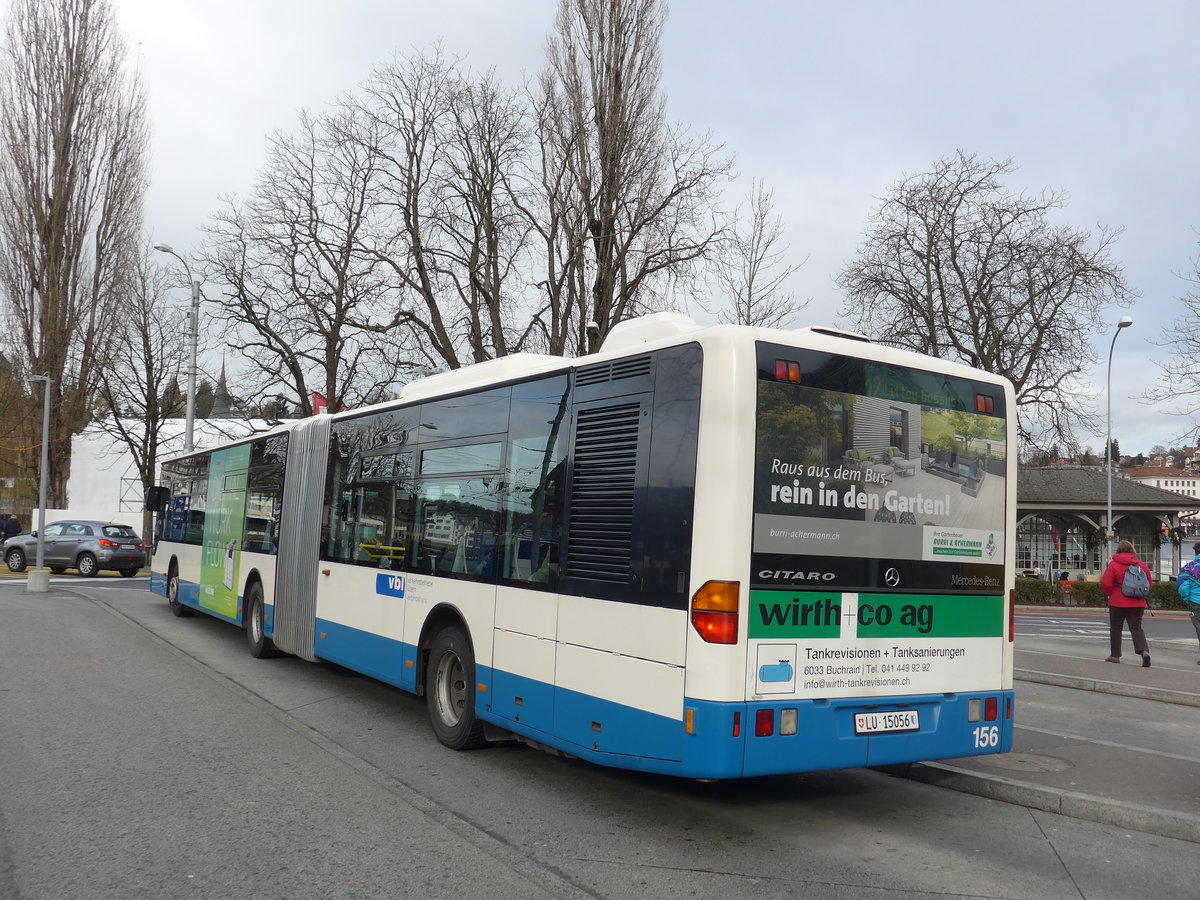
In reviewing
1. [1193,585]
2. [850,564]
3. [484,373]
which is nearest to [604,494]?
[850,564]

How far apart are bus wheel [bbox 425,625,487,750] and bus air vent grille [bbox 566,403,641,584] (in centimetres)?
165

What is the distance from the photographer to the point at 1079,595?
114ft

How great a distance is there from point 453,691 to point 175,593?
11.5m

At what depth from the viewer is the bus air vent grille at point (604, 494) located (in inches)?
228

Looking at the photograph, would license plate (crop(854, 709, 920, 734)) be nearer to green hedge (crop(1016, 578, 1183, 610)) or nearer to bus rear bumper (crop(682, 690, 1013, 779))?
bus rear bumper (crop(682, 690, 1013, 779))

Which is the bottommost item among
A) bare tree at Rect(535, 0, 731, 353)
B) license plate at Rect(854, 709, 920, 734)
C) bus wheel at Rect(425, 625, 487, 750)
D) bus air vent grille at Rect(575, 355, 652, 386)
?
bus wheel at Rect(425, 625, 487, 750)

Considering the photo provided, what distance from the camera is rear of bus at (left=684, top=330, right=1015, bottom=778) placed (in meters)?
5.21

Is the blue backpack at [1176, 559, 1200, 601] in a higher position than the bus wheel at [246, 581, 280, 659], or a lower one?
higher

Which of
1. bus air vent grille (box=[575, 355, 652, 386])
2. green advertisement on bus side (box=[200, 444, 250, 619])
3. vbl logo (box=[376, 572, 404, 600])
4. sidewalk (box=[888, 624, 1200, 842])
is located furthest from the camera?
green advertisement on bus side (box=[200, 444, 250, 619])

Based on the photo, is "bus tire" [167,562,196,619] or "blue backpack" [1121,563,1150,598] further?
"bus tire" [167,562,196,619]

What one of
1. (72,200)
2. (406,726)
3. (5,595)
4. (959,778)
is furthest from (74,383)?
(959,778)

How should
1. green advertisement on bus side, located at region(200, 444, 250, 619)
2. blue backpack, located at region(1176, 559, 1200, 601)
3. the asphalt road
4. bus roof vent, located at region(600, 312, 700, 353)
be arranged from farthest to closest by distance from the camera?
blue backpack, located at region(1176, 559, 1200, 601)
green advertisement on bus side, located at region(200, 444, 250, 619)
bus roof vent, located at region(600, 312, 700, 353)
the asphalt road

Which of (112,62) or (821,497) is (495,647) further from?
(112,62)

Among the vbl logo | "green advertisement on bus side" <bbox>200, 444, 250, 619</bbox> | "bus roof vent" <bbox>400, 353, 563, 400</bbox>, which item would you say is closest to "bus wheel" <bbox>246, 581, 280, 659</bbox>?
"green advertisement on bus side" <bbox>200, 444, 250, 619</bbox>
